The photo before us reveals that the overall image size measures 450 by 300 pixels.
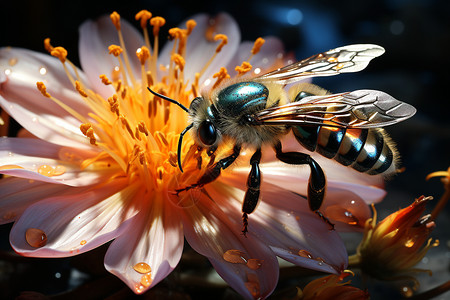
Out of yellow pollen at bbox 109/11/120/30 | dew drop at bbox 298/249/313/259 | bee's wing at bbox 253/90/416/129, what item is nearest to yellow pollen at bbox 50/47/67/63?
yellow pollen at bbox 109/11/120/30

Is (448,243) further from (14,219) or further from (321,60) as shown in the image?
(14,219)

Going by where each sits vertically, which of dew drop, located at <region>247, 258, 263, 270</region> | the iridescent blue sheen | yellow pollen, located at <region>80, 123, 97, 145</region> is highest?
the iridescent blue sheen

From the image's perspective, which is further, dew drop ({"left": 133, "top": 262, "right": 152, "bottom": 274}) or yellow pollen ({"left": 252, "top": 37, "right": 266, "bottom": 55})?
yellow pollen ({"left": 252, "top": 37, "right": 266, "bottom": 55})

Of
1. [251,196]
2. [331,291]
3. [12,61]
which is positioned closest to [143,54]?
[12,61]

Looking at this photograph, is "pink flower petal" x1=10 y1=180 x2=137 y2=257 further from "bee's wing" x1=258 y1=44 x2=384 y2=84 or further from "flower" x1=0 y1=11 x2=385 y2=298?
"bee's wing" x1=258 y1=44 x2=384 y2=84

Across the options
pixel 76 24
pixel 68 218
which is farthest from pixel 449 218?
pixel 76 24

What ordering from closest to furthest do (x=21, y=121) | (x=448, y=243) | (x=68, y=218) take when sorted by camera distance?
(x=68, y=218) → (x=21, y=121) → (x=448, y=243)

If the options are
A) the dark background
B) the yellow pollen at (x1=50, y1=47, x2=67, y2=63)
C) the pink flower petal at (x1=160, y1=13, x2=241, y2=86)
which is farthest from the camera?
the dark background
